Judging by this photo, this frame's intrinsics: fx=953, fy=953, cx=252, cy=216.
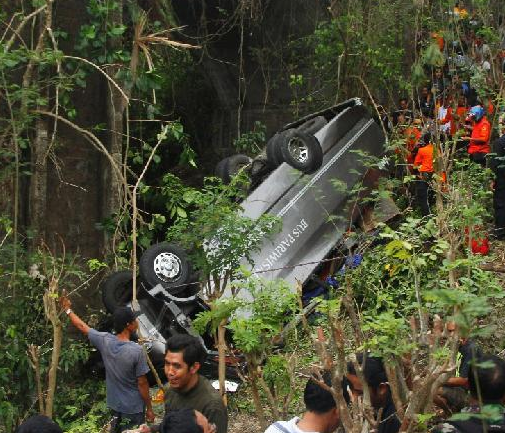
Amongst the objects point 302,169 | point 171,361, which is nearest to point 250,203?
point 302,169

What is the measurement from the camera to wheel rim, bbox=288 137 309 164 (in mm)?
10995

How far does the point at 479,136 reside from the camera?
11.6m

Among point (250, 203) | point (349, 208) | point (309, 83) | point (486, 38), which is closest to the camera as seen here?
Answer: point (250, 203)

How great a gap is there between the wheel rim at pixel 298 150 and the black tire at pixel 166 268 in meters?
2.12

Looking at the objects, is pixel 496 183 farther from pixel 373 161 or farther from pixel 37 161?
pixel 37 161

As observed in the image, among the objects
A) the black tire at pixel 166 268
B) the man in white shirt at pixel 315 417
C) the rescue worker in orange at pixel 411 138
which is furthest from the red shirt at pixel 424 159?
the man in white shirt at pixel 315 417

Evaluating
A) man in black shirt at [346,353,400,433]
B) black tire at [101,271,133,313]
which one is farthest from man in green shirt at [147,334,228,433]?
black tire at [101,271,133,313]

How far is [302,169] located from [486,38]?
Result: 3451 mm

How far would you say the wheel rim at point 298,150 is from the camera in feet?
36.1

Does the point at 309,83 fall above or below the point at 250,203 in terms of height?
above

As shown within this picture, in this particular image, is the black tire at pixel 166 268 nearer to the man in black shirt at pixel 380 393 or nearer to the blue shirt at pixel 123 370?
the blue shirt at pixel 123 370

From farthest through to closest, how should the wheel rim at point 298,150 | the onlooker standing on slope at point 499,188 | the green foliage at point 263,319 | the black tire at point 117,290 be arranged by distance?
the wheel rim at point 298,150 → the onlooker standing on slope at point 499,188 → the black tire at point 117,290 → the green foliage at point 263,319

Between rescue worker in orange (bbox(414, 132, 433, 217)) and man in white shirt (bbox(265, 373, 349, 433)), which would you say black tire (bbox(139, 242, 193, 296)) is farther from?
man in white shirt (bbox(265, 373, 349, 433))

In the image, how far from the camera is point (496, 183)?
35.4ft
